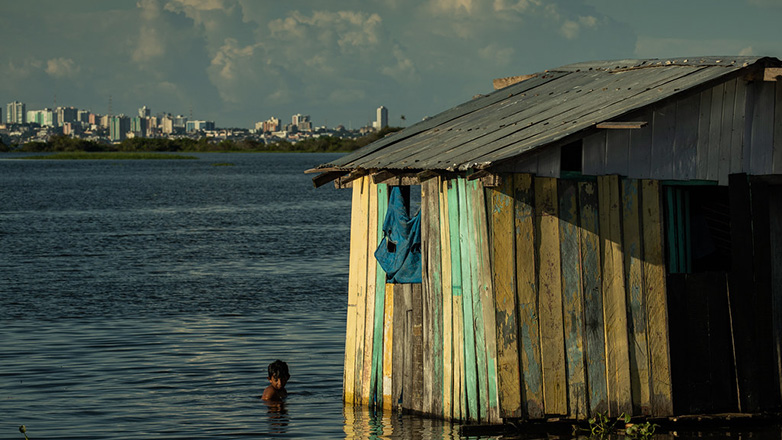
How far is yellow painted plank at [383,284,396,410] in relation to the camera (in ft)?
40.9

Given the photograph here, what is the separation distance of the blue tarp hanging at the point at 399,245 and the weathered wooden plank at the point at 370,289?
0.29 metres

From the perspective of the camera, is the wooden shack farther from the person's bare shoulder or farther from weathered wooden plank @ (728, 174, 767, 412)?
the person's bare shoulder

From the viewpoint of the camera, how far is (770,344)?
1166 cm

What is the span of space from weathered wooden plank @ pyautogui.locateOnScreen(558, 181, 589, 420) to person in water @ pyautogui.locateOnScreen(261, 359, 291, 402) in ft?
16.8

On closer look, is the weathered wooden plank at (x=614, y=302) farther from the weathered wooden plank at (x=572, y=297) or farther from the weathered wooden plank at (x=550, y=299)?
the weathered wooden plank at (x=550, y=299)

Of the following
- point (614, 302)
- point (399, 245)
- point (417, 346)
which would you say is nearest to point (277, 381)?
point (417, 346)

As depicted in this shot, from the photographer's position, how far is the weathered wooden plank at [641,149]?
36.6 feet

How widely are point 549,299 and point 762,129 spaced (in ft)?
9.78

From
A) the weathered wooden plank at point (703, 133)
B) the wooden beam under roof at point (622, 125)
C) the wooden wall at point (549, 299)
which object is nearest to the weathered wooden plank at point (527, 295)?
the wooden wall at point (549, 299)

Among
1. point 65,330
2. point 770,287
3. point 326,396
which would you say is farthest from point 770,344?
point 65,330

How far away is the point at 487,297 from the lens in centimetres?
1085

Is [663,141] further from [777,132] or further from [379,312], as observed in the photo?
[379,312]

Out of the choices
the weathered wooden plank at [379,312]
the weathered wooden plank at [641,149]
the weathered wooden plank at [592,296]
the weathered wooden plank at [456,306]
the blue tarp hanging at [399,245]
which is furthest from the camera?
the weathered wooden plank at [379,312]

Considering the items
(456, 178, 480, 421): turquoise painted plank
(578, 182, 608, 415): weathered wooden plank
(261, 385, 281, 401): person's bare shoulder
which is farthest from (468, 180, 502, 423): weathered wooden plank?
(261, 385, 281, 401): person's bare shoulder
